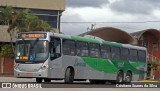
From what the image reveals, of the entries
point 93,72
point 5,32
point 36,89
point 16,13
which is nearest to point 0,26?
point 5,32

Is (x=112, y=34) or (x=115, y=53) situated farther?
(x=112, y=34)

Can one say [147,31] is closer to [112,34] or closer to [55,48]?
[112,34]

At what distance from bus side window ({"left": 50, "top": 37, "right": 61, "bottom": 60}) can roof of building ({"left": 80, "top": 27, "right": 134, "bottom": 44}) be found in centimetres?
2877

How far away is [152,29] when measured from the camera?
56.7m

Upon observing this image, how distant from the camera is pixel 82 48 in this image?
26.6 meters

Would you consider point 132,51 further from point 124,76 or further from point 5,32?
point 5,32

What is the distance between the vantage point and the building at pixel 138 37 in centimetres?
5381

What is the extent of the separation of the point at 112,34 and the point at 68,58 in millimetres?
30494

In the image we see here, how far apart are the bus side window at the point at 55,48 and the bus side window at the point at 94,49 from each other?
3496 millimetres

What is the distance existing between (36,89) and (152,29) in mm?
38502

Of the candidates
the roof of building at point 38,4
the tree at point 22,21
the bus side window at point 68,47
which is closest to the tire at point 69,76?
the bus side window at point 68,47

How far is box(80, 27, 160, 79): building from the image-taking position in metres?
53.8

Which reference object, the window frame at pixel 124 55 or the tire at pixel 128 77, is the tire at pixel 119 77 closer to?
the tire at pixel 128 77

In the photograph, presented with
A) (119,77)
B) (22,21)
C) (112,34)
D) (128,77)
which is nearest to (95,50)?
(119,77)
